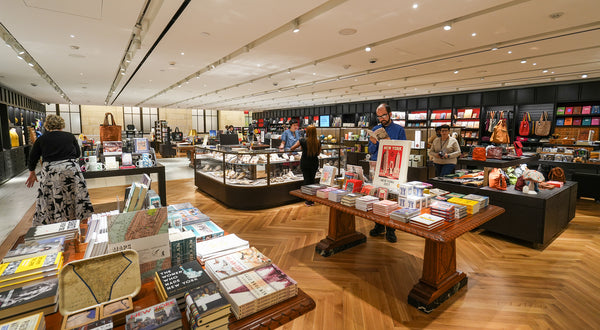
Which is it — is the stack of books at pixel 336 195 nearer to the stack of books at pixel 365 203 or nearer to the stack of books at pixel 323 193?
the stack of books at pixel 323 193

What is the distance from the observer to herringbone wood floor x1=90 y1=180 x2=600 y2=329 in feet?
7.65

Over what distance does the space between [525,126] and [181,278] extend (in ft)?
40.1

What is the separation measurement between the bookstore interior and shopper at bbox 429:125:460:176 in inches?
1.5

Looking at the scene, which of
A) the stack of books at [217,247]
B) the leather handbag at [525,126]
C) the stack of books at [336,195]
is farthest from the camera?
the leather handbag at [525,126]

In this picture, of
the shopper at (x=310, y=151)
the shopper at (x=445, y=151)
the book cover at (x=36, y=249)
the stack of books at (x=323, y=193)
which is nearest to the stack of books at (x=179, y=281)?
the book cover at (x=36, y=249)

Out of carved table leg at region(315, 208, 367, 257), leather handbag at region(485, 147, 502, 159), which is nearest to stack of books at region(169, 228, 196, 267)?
carved table leg at region(315, 208, 367, 257)

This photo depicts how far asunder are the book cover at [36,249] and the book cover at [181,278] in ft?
2.41

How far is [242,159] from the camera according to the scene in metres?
5.52

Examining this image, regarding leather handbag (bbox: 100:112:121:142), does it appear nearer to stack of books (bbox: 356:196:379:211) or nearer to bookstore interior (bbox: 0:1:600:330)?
bookstore interior (bbox: 0:1:600:330)

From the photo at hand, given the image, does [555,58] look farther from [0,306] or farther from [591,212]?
[0,306]

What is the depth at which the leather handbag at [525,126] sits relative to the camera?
9.88 m

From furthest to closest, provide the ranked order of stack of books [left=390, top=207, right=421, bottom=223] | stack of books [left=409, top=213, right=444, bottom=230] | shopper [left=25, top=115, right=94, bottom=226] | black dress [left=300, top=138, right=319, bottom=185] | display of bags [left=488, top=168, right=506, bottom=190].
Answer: black dress [left=300, top=138, right=319, bottom=185] → display of bags [left=488, top=168, right=506, bottom=190] → shopper [left=25, top=115, right=94, bottom=226] → stack of books [left=390, top=207, right=421, bottom=223] → stack of books [left=409, top=213, right=444, bottom=230]

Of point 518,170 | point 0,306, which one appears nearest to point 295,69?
point 518,170

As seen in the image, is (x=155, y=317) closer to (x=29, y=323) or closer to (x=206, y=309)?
(x=206, y=309)
